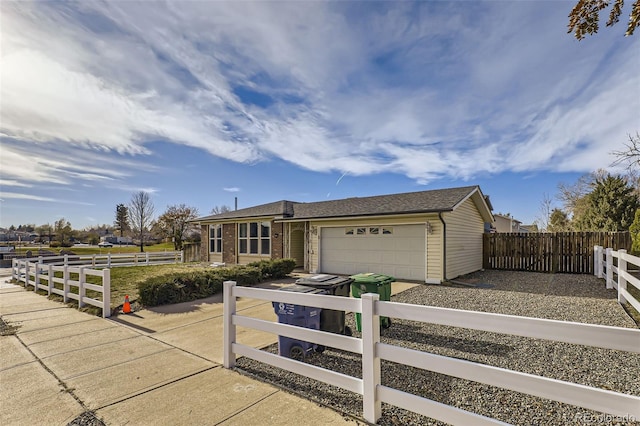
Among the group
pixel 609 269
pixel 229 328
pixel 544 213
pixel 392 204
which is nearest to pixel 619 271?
pixel 609 269

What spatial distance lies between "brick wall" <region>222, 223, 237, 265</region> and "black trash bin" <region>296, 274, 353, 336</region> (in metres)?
13.5

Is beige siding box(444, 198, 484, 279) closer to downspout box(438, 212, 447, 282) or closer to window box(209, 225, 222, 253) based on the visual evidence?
downspout box(438, 212, 447, 282)

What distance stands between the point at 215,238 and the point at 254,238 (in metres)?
3.87

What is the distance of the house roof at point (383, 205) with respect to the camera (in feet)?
37.1

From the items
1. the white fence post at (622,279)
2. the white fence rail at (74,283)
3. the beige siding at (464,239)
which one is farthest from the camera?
the beige siding at (464,239)

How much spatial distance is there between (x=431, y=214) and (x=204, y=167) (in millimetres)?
13599

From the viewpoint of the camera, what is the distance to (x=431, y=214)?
11.0m

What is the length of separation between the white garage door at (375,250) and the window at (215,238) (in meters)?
8.26

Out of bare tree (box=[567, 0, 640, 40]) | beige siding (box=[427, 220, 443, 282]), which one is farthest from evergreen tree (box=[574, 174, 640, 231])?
bare tree (box=[567, 0, 640, 40])

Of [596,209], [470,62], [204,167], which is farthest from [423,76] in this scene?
[596,209]

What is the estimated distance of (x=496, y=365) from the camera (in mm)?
3908

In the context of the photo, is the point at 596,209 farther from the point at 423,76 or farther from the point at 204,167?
the point at 204,167

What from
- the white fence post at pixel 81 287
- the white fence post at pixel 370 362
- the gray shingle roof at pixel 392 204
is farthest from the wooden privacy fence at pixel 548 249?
the white fence post at pixel 81 287

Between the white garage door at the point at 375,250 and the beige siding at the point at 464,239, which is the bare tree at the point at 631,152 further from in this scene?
the white garage door at the point at 375,250
